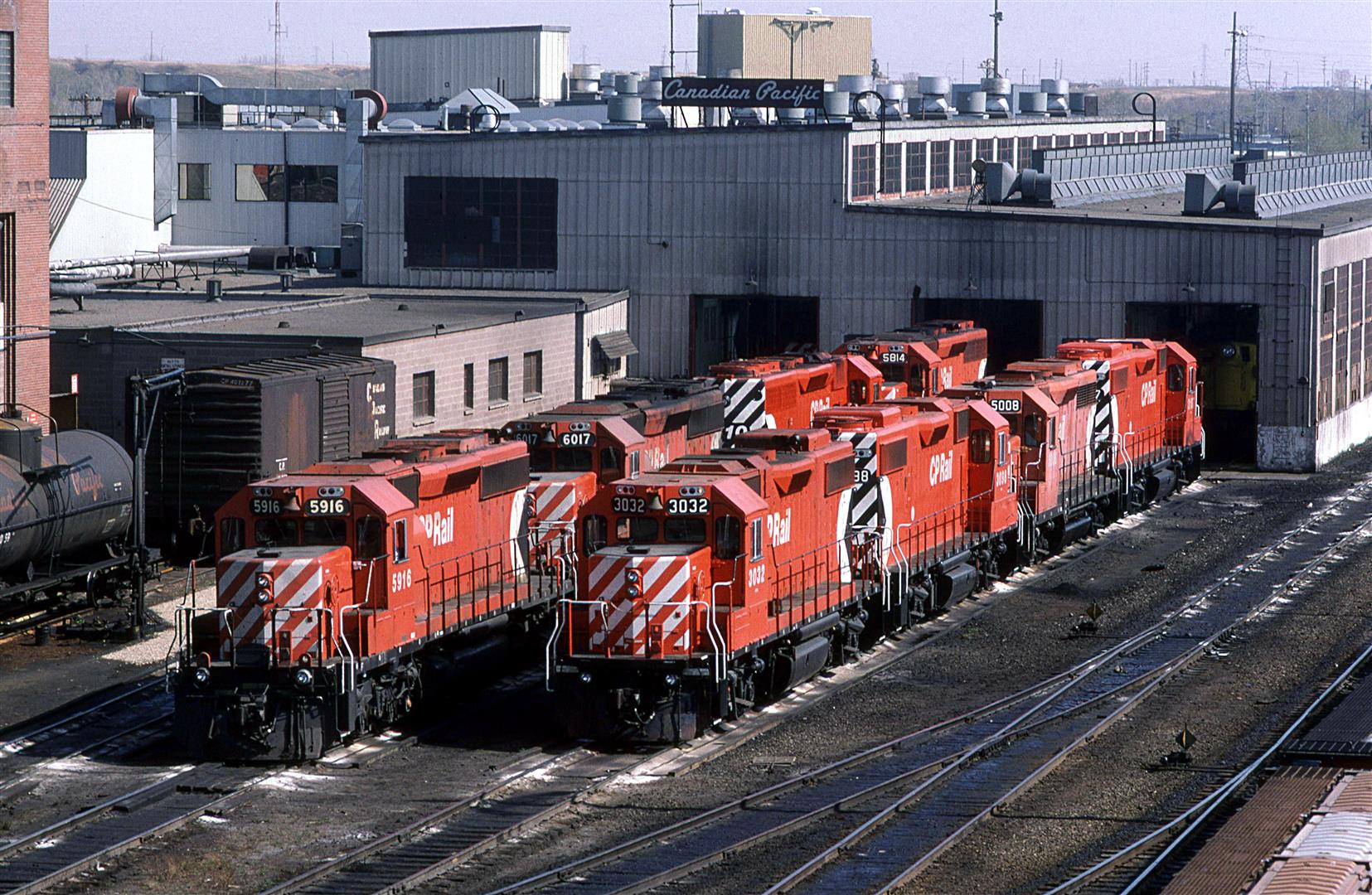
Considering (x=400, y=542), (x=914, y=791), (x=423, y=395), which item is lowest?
(x=914, y=791)

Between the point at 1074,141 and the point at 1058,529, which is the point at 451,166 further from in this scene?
the point at 1074,141

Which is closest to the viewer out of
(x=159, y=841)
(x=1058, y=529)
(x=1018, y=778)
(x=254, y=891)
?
(x=254, y=891)

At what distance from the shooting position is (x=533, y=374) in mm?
46031

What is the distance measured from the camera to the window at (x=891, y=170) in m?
56.1

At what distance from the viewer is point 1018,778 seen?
21391mm

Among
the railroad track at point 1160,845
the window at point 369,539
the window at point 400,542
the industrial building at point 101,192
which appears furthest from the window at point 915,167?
the window at point 369,539

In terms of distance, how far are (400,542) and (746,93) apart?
37892mm

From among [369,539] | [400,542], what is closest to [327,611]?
[369,539]

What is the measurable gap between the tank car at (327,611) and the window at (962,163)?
42.1 meters

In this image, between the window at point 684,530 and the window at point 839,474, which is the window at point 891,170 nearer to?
the window at point 839,474

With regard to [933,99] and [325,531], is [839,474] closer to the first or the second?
[325,531]

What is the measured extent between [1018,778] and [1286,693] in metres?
6.19

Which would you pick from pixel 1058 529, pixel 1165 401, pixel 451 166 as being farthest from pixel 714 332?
pixel 1058 529

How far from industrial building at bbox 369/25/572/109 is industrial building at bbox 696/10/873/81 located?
475 inches
